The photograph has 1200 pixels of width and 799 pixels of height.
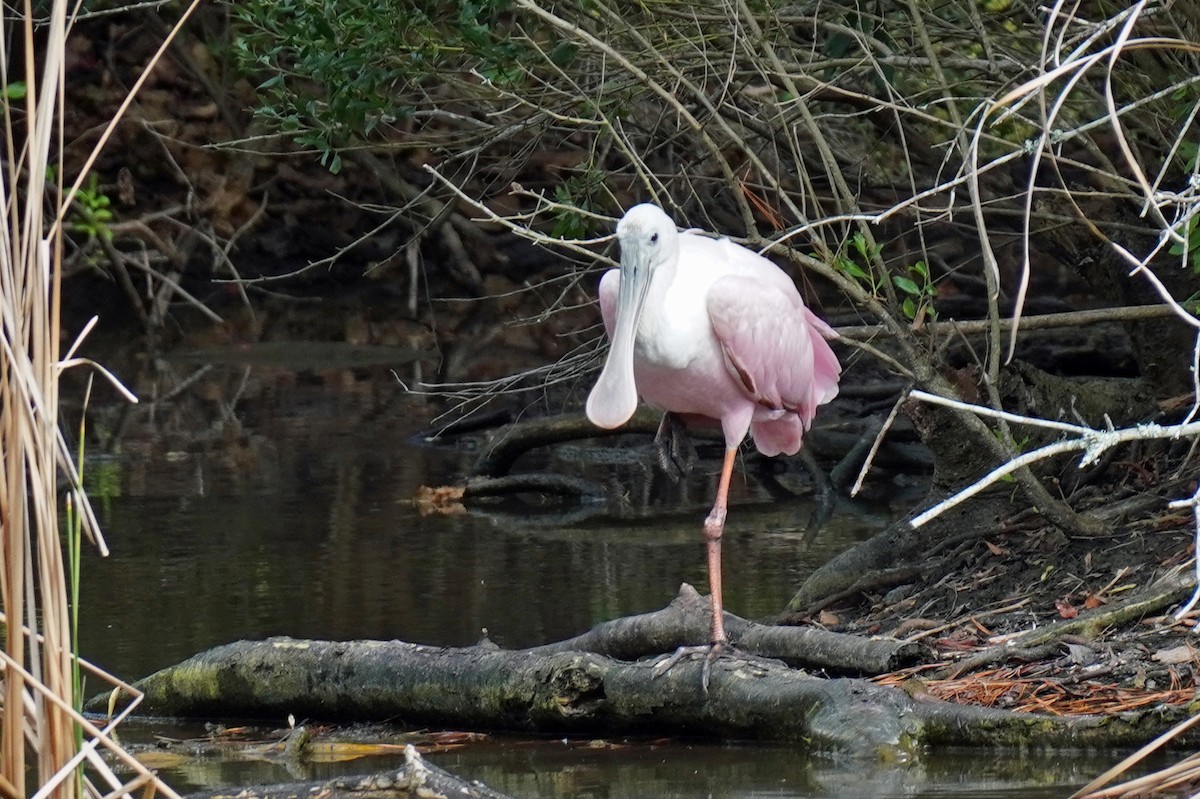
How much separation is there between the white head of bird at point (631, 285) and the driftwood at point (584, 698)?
0.72 meters

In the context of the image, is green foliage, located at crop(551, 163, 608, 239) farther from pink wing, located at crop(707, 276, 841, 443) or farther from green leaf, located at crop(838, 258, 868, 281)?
green leaf, located at crop(838, 258, 868, 281)

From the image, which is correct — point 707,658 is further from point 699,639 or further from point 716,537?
point 716,537

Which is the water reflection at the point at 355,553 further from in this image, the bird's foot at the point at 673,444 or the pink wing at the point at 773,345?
the pink wing at the point at 773,345

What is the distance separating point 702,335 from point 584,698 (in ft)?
4.71

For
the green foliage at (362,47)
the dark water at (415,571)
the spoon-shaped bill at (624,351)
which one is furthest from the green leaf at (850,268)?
the green foliage at (362,47)

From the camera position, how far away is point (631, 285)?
557 cm

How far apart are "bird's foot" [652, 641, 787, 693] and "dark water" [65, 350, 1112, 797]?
19cm

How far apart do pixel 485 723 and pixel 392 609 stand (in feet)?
5.80

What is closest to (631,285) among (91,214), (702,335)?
(702,335)

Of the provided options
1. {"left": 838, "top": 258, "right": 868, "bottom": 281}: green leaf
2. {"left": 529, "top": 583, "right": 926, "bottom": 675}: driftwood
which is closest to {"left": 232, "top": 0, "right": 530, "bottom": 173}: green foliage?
{"left": 838, "top": 258, "right": 868, "bottom": 281}: green leaf

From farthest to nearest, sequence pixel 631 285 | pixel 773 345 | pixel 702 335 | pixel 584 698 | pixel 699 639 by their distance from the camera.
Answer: pixel 773 345
pixel 702 335
pixel 631 285
pixel 699 639
pixel 584 698

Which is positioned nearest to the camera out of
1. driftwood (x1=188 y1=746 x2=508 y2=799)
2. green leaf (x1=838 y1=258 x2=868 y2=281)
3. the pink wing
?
driftwood (x1=188 y1=746 x2=508 y2=799)

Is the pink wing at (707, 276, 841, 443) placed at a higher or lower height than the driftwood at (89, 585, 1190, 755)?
higher

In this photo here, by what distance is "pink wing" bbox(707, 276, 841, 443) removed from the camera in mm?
5867
